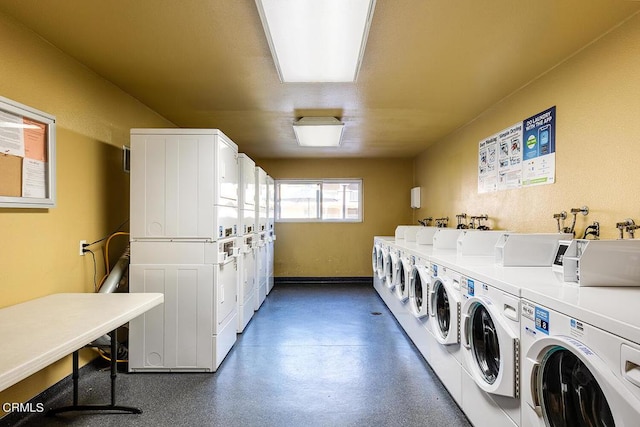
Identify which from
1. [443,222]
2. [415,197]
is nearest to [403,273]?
[443,222]

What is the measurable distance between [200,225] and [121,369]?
4.45 feet

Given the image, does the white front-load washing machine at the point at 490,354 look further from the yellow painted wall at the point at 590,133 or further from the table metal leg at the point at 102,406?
the table metal leg at the point at 102,406

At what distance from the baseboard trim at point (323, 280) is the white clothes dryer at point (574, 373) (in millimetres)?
5103

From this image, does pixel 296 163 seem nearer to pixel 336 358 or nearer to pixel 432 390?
pixel 336 358

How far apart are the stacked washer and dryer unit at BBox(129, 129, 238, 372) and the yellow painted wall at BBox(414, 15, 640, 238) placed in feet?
8.62

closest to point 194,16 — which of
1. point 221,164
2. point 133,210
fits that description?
point 221,164

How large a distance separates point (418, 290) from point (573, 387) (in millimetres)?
1949

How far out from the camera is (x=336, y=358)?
119 inches

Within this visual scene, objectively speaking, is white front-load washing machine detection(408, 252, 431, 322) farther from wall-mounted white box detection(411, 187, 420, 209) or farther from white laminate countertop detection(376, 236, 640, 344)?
wall-mounted white box detection(411, 187, 420, 209)

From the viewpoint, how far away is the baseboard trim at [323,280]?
6.51 meters

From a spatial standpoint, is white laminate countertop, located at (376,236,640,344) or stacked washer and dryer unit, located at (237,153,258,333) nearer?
white laminate countertop, located at (376,236,640,344)

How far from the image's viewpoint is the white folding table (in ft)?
4.00

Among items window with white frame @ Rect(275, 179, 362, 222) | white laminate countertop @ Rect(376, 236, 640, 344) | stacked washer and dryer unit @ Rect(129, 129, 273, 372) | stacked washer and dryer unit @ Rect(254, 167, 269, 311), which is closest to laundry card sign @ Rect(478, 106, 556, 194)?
white laminate countertop @ Rect(376, 236, 640, 344)

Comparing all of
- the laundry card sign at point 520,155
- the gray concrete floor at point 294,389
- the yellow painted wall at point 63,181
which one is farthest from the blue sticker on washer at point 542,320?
the yellow painted wall at point 63,181
